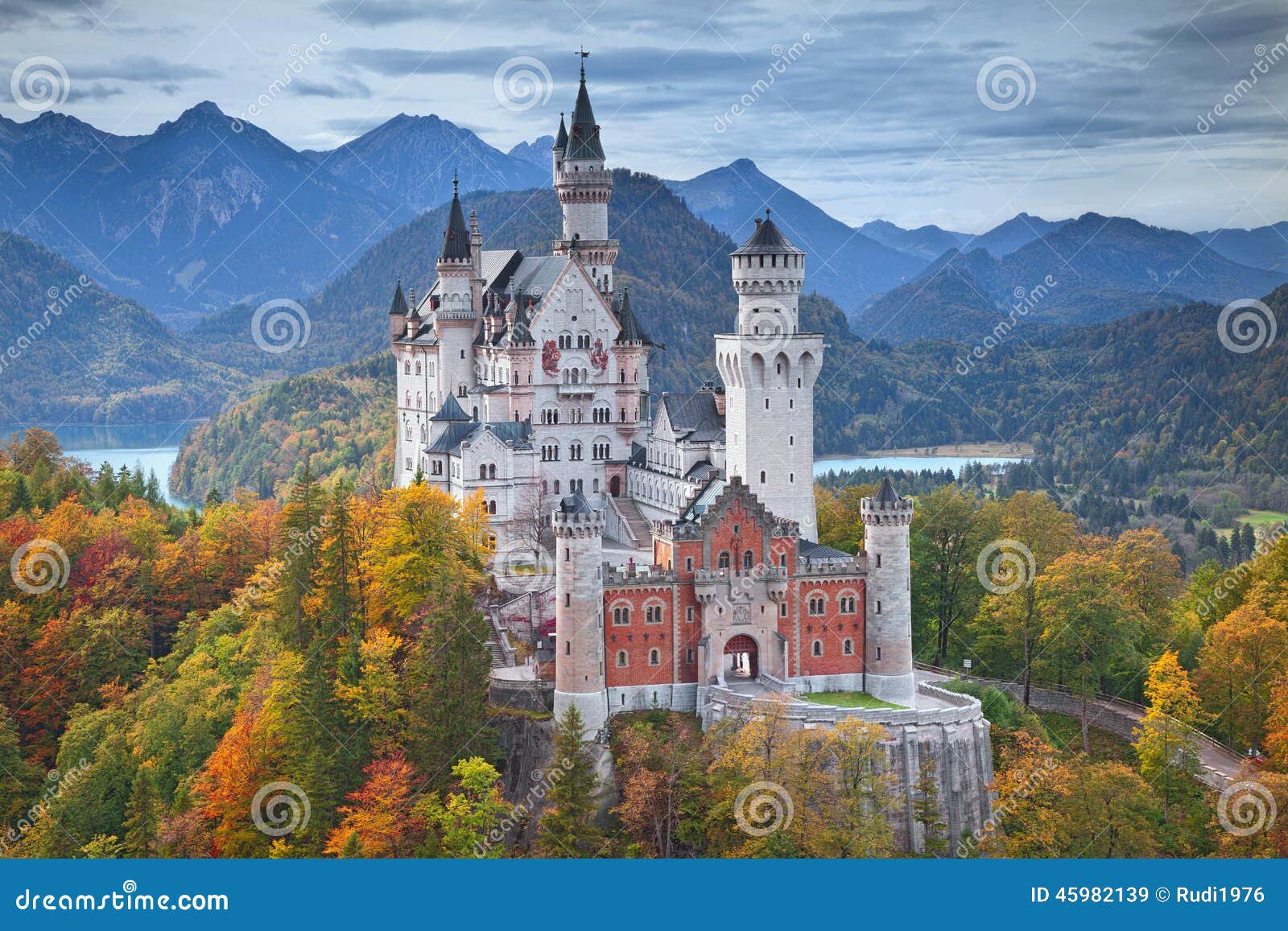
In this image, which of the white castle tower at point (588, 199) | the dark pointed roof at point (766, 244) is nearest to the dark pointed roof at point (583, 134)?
the white castle tower at point (588, 199)

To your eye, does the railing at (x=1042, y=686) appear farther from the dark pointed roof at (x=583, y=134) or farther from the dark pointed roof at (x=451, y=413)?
the dark pointed roof at (x=583, y=134)

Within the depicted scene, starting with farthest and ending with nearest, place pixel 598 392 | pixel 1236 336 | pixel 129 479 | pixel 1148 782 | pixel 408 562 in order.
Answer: pixel 1236 336 < pixel 129 479 < pixel 598 392 < pixel 408 562 < pixel 1148 782

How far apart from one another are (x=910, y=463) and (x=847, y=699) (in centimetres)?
13976

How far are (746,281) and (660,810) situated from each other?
22415mm

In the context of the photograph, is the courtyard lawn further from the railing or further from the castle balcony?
the castle balcony

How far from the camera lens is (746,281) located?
6372cm

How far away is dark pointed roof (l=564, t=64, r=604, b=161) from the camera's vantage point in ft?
276

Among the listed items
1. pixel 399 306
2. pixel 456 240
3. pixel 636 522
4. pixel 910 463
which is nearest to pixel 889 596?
pixel 636 522

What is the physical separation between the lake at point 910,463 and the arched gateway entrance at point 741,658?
11538cm

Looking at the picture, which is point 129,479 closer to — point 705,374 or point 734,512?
point 734,512

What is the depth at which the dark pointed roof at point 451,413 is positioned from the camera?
3118 inches

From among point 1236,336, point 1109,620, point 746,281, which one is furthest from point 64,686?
point 1236,336

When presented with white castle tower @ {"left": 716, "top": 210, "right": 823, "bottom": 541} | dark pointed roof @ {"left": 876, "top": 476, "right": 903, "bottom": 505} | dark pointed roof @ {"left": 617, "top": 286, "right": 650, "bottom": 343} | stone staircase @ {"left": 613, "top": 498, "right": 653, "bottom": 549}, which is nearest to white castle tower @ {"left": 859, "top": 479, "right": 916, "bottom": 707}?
dark pointed roof @ {"left": 876, "top": 476, "right": 903, "bottom": 505}

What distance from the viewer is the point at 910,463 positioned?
633 ft
